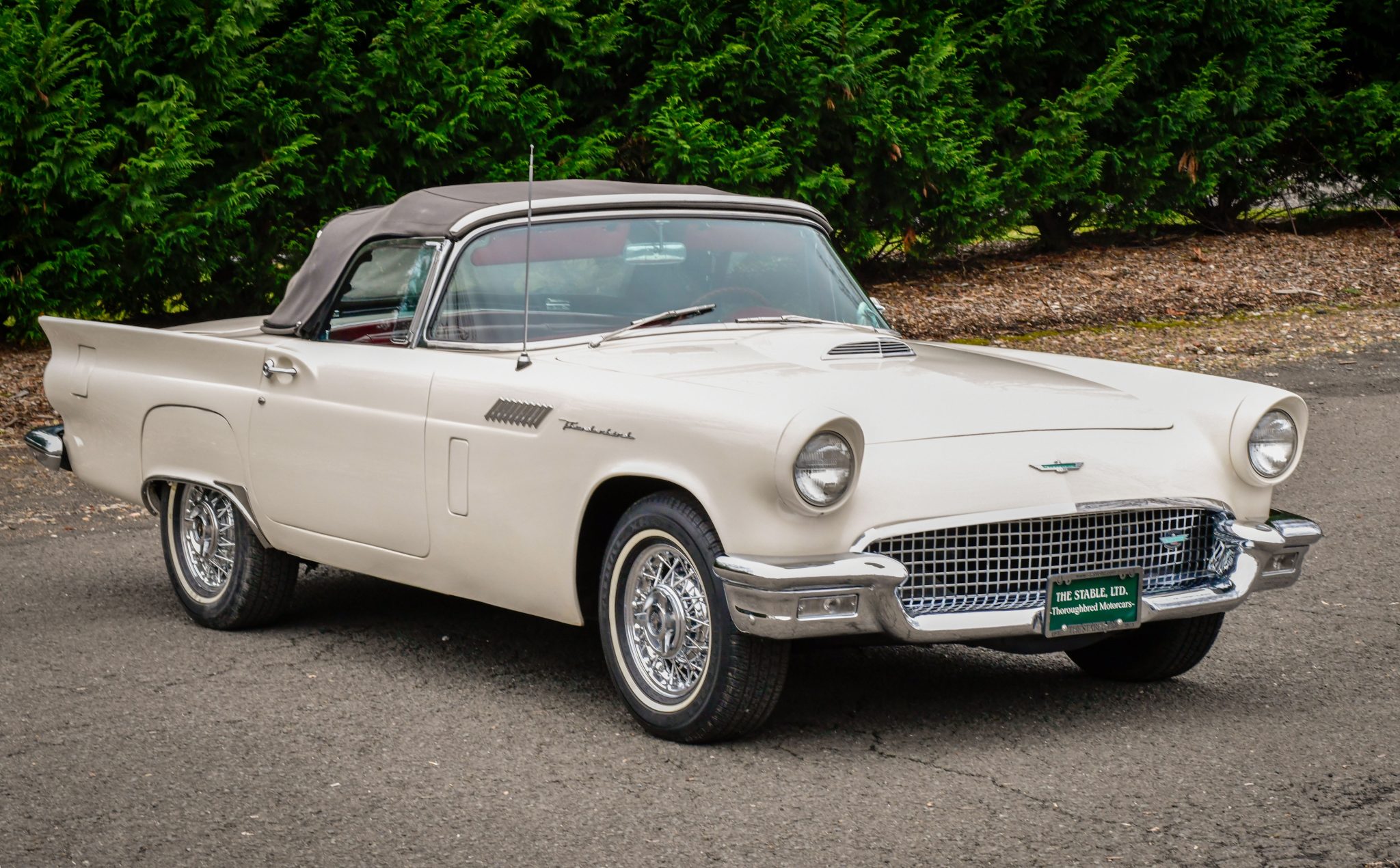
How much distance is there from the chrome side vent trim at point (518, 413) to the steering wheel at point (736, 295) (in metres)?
0.86

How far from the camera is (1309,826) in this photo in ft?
12.8

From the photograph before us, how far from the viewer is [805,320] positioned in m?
5.70

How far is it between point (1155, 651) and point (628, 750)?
1772 mm

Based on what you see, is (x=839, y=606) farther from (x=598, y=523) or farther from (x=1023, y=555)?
(x=598, y=523)

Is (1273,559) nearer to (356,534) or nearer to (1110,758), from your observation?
(1110,758)

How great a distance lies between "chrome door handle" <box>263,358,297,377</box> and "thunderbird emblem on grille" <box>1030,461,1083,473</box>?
2.71 m

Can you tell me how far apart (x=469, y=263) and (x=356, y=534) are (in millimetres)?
991

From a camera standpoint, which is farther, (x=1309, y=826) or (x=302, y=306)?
(x=302, y=306)

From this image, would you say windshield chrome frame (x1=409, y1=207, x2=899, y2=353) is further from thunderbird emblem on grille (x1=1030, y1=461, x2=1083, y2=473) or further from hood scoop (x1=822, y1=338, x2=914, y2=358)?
thunderbird emblem on grille (x1=1030, y1=461, x2=1083, y2=473)

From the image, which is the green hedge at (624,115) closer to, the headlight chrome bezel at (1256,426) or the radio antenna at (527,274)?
the radio antenna at (527,274)

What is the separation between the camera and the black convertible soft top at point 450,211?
5.61 m

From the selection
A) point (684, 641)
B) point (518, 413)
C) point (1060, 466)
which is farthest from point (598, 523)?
point (1060, 466)

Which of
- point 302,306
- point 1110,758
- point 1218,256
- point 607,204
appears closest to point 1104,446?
point 1110,758

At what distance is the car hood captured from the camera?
15.1 feet
